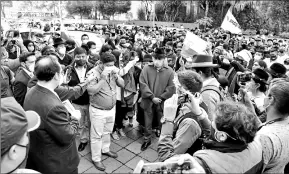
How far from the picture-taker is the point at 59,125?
6.69 ft

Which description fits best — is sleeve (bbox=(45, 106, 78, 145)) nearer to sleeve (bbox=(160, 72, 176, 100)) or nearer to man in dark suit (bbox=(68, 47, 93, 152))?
man in dark suit (bbox=(68, 47, 93, 152))

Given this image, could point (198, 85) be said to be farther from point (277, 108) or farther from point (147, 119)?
point (147, 119)

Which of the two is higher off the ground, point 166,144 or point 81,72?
point 81,72

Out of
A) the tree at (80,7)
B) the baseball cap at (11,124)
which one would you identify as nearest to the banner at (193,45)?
the baseball cap at (11,124)

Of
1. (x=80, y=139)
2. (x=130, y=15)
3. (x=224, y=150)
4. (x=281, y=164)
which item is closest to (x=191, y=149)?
(x=224, y=150)

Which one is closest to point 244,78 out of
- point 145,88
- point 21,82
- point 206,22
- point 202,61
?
point 202,61

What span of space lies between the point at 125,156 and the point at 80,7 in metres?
48.3

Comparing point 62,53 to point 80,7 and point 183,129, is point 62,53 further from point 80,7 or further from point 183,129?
point 80,7

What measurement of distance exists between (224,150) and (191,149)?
586 millimetres

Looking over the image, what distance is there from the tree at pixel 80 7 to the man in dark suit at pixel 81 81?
4566 centimetres

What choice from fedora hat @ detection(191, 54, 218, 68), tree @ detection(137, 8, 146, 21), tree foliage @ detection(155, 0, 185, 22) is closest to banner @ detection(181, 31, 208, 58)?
fedora hat @ detection(191, 54, 218, 68)

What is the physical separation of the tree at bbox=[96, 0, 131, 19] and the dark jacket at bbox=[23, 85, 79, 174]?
143ft

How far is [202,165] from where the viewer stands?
4.60 ft

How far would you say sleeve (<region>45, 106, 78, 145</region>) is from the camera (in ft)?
6.61
